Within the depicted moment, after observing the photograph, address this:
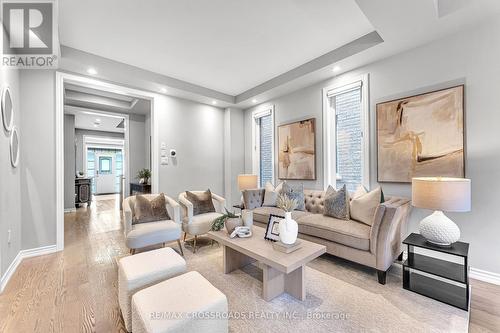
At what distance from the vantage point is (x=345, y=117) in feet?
11.5

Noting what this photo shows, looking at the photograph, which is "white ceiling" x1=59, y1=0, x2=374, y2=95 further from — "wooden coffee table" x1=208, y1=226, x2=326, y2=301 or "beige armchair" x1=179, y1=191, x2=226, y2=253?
"wooden coffee table" x1=208, y1=226, x2=326, y2=301

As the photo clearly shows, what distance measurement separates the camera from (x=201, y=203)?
11.4 feet

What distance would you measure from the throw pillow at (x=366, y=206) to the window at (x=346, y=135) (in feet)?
1.81

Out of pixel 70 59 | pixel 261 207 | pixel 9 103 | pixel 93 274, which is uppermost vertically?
pixel 70 59

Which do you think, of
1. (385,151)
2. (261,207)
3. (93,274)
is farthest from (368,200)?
(93,274)

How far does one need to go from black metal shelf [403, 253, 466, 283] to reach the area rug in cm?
24

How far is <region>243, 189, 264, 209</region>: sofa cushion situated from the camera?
3.88 m

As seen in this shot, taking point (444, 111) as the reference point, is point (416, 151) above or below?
below

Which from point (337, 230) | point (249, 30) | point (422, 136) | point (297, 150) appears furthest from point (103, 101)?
point (422, 136)

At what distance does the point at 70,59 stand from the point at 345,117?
4153mm

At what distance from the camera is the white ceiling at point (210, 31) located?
2213 millimetres

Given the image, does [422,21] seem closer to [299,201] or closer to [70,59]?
[299,201]

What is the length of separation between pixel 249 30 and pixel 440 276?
3.27 metres

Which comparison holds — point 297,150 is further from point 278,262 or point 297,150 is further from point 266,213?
point 278,262
